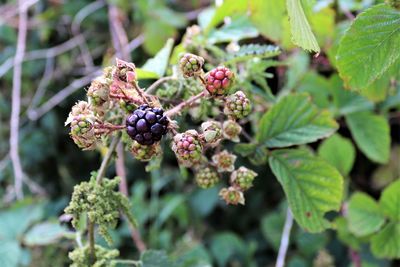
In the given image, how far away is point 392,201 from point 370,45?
54 cm

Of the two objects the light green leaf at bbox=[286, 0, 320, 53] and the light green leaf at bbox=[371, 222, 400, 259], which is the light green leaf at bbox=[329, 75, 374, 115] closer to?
the light green leaf at bbox=[371, 222, 400, 259]

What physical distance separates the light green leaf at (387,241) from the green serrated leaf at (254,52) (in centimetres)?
54

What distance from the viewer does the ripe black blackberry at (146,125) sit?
792mm

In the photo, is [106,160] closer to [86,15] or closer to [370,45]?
[370,45]

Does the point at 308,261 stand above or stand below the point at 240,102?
A: below

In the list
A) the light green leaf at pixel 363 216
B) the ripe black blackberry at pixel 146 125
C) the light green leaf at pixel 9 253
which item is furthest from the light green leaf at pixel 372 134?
the light green leaf at pixel 9 253

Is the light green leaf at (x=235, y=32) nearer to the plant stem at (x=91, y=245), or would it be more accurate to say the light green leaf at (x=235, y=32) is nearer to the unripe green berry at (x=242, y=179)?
the unripe green berry at (x=242, y=179)

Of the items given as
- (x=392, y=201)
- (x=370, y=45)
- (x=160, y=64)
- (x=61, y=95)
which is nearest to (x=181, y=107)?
(x=160, y=64)

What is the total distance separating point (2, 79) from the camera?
2279 mm

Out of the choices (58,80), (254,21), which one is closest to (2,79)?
(58,80)

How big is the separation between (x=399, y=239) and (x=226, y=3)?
74cm

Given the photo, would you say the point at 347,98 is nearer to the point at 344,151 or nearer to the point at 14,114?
the point at 344,151

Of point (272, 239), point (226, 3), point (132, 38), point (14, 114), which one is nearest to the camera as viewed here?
point (226, 3)

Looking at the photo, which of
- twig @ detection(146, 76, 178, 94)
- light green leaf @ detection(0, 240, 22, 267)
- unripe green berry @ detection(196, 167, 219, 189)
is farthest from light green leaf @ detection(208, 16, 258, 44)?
light green leaf @ detection(0, 240, 22, 267)
